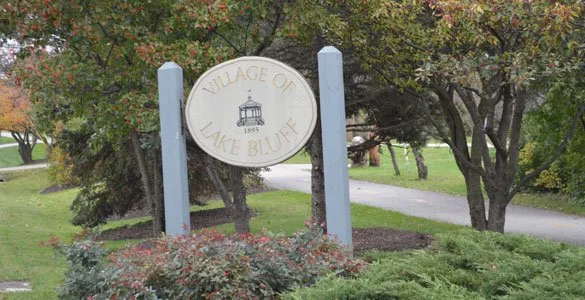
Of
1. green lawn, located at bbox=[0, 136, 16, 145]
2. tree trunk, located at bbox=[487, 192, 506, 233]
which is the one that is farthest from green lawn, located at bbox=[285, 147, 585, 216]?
green lawn, located at bbox=[0, 136, 16, 145]

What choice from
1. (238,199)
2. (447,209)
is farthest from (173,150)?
(447,209)

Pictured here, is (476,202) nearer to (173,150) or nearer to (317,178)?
(317,178)

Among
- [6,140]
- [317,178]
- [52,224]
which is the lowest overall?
[52,224]

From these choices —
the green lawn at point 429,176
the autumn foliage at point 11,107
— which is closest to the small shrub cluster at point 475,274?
the green lawn at point 429,176

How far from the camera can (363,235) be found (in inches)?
603

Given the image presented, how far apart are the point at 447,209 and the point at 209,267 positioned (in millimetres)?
15149

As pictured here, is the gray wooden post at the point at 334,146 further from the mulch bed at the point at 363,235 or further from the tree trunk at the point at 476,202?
the tree trunk at the point at 476,202

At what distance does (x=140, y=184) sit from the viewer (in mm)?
19266

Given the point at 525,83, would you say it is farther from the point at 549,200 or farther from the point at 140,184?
the point at 549,200

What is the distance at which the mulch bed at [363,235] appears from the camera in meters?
13.7

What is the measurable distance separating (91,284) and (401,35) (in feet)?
20.6

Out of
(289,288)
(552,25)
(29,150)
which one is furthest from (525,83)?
(29,150)

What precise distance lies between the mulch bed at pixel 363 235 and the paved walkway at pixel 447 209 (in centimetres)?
240

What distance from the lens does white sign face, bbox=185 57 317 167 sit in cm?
799
